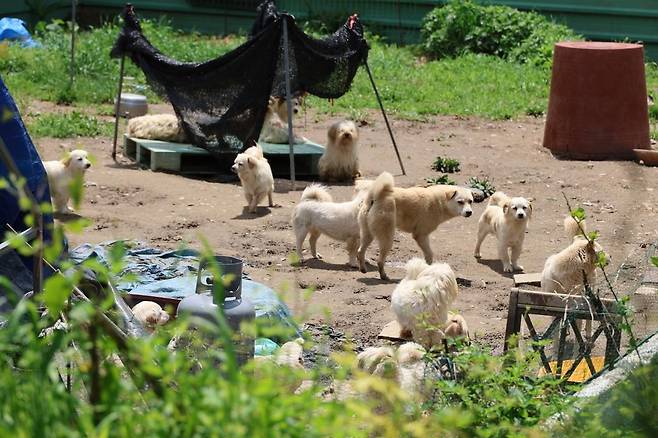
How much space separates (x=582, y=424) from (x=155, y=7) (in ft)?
64.9

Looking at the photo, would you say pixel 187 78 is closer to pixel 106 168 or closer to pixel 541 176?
pixel 106 168

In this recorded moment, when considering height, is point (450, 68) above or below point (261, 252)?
above

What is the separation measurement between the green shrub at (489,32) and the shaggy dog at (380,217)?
32.4 feet

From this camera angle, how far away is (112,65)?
56.2 feet

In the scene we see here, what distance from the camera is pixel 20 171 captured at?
6938 millimetres

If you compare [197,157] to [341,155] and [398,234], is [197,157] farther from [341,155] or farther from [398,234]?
[398,234]

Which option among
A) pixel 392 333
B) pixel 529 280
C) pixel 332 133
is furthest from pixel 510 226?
pixel 332 133

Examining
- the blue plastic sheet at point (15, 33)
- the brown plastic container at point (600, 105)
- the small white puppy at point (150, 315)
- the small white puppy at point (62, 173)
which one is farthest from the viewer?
the blue plastic sheet at point (15, 33)

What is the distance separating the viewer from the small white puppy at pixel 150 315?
20.6 feet

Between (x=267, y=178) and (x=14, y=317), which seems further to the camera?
(x=267, y=178)

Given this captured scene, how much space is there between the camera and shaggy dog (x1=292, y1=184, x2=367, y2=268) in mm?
9344

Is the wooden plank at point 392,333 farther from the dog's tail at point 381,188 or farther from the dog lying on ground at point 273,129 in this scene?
the dog lying on ground at point 273,129

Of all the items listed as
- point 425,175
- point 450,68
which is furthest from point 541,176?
point 450,68

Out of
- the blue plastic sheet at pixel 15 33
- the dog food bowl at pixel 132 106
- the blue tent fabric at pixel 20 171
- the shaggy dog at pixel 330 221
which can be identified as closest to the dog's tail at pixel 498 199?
the shaggy dog at pixel 330 221
